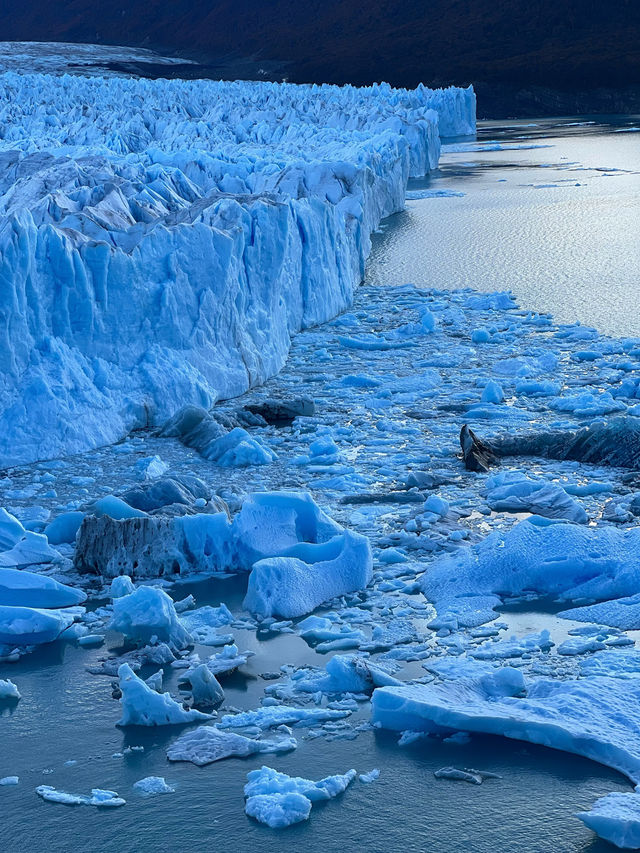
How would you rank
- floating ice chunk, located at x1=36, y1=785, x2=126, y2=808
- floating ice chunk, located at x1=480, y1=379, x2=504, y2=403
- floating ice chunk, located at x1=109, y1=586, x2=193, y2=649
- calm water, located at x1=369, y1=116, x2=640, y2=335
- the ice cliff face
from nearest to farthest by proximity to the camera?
1. floating ice chunk, located at x1=36, y1=785, x2=126, y2=808
2. floating ice chunk, located at x1=109, y1=586, x2=193, y2=649
3. the ice cliff face
4. floating ice chunk, located at x1=480, y1=379, x2=504, y2=403
5. calm water, located at x1=369, y1=116, x2=640, y2=335

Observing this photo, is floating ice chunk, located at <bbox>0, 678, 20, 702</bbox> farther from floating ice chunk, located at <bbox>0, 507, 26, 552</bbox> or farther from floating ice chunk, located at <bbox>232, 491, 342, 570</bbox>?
floating ice chunk, located at <bbox>232, 491, 342, 570</bbox>

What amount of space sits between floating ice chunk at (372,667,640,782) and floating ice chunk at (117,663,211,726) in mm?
640

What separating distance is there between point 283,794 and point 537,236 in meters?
11.3

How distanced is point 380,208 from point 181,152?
2.85 m

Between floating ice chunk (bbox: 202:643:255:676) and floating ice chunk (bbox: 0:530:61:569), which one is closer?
floating ice chunk (bbox: 202:643:255:676)

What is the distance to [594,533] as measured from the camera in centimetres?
470

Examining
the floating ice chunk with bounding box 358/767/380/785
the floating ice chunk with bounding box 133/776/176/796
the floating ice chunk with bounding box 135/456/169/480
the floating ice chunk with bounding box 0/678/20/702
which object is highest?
the floating ice chunk with bounding box 135/456/169/480

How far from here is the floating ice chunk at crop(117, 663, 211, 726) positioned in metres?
3.60

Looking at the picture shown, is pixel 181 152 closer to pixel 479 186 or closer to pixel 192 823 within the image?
pixel 479 186

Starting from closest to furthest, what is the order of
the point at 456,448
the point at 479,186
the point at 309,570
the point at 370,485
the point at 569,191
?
the point at 309,570
the point at 370,485
the point at 456,448
the point at 569,191
the point at 479,186

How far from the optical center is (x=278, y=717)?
141 inches

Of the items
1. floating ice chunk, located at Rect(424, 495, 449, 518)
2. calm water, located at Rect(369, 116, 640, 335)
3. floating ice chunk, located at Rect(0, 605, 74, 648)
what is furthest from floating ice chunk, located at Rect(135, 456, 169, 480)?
calm water, located at Rect(369, 116, 640, 335)

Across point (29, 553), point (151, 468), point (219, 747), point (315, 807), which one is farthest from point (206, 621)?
point (151, 468)

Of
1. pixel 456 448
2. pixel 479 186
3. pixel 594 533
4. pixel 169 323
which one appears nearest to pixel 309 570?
Result: pixel 594 533
